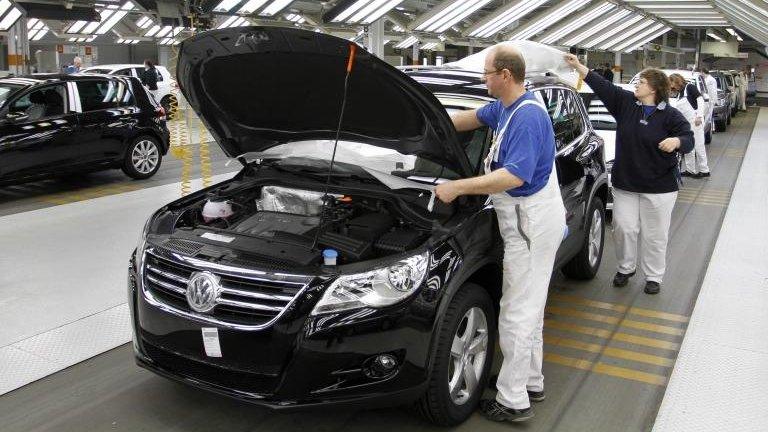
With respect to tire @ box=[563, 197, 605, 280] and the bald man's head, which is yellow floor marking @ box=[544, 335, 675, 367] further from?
the bald man's head

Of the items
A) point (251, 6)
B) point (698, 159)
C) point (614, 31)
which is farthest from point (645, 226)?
point (614, 31)

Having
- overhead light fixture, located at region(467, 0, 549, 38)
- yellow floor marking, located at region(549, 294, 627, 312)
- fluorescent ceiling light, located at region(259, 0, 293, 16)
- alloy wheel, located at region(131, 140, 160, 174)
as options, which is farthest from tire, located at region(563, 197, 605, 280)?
overhead light fixture, located at region(467, 0, 549, 38)

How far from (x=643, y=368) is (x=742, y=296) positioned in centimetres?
184

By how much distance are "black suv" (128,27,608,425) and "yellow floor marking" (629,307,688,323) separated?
1.93 metres

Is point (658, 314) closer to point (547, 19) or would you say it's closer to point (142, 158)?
point (142, 158)

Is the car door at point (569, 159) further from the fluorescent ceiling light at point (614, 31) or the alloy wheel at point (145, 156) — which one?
the fluorescent ceiling light at point (614, 31)

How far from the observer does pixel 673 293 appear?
18.7ft

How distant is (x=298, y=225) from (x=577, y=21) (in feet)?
95.2

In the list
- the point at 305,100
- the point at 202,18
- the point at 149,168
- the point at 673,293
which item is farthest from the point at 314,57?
the point at 202,18

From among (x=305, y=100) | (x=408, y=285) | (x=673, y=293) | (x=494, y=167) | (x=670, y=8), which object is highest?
(x=670, y=8)

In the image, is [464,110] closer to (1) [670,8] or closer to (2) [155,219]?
(2) [155,219]

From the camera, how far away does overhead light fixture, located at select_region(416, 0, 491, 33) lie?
22.5 metres

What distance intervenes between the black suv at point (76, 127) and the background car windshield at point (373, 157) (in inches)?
234

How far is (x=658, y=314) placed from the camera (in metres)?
5.23
